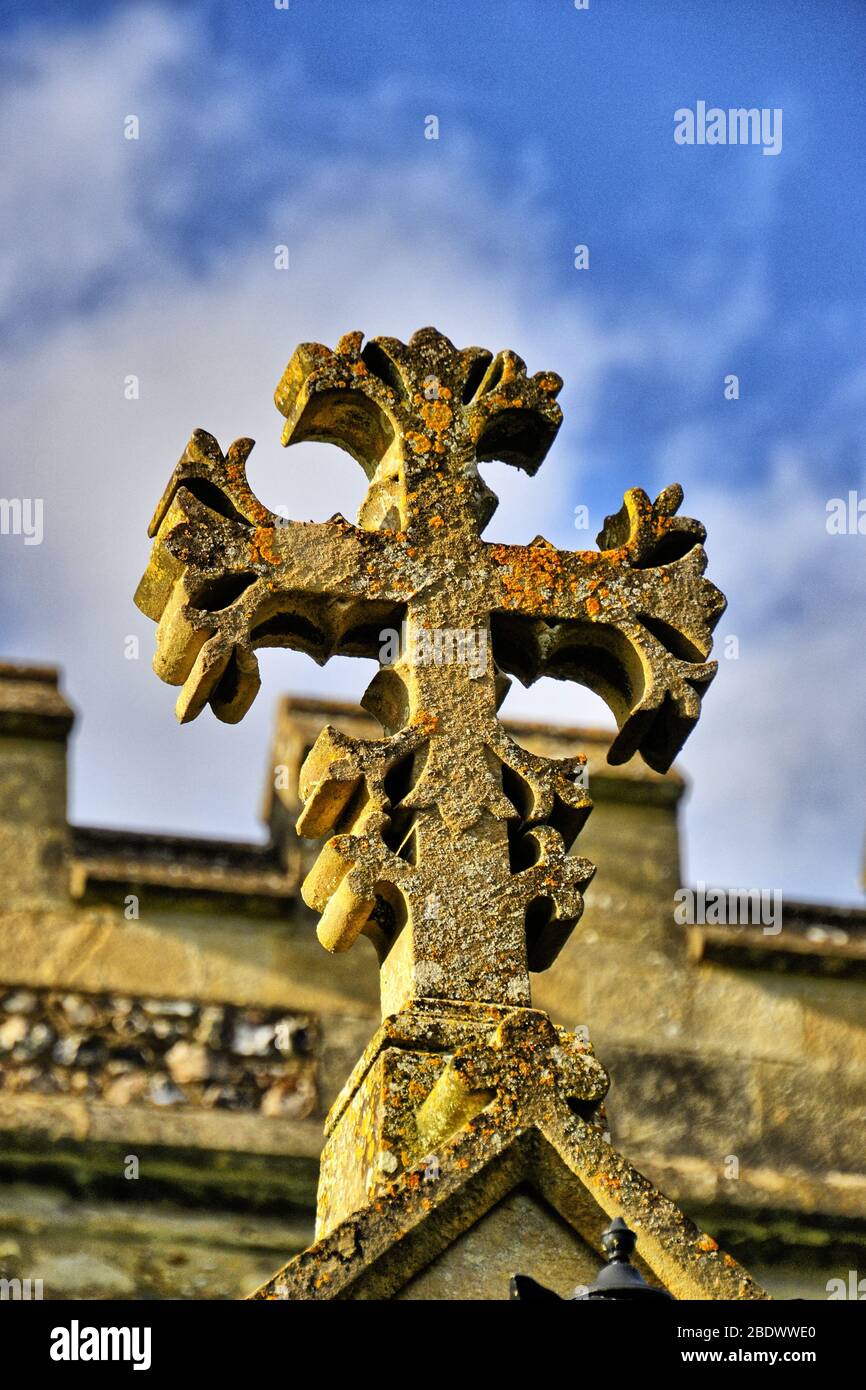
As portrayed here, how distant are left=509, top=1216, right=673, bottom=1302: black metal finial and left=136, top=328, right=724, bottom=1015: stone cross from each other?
0.80m

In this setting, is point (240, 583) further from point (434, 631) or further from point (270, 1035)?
point (270, 1035)

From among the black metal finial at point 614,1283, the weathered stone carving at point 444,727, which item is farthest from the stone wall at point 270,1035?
the black metal finial at point 614,1283

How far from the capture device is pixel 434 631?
5.22 meters

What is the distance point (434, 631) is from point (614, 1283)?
1.62 m

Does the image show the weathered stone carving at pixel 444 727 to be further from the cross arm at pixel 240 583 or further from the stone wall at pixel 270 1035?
the stone wall at pixel 270 1035

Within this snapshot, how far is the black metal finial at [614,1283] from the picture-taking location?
3914 millimetres

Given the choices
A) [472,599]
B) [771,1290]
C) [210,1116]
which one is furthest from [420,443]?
[771,1290]

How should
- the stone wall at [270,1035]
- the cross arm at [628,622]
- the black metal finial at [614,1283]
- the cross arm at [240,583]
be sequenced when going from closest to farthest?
1. the black metal finial at [614,1283]
2. the cross arm at [240,583]
3. the cross arm at [628,622]
4. the stone wall at [270,1035]

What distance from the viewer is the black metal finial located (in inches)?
154

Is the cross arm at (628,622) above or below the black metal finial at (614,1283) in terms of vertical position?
above

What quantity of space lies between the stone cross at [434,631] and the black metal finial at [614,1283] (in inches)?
31.4

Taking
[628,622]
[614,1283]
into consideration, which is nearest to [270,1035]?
[628,622]

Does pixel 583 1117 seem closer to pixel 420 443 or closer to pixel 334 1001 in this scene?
pixel 420 443

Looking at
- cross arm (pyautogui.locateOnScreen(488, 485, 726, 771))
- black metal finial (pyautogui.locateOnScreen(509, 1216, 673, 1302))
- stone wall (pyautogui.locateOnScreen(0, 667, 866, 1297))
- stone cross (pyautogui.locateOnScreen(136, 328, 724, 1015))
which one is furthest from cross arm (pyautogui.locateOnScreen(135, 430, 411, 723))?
stone wall (pyautogui.locateOnScreen(0, 667, 866, 1297))
